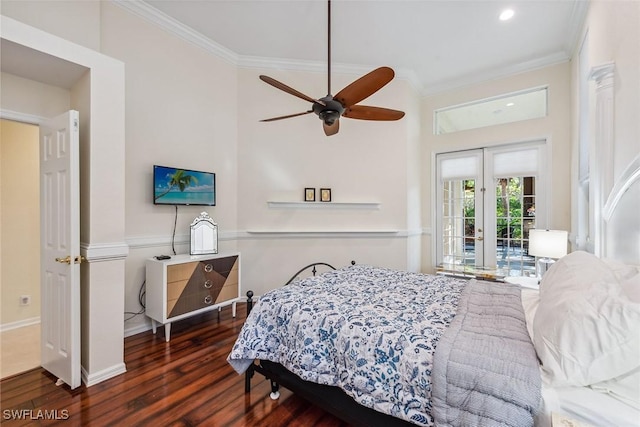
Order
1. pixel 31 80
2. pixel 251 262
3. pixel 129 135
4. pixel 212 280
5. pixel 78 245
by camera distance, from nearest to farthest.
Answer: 1. pixel 78 245
2. pixel 31 80
3. pixel 129 135
4. pixel 212 280
5. pixel 251 262

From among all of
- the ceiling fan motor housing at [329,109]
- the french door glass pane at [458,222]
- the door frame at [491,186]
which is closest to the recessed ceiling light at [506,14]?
the door frame at [491,186]

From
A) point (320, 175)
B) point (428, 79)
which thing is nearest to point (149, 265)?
point (320, 175)

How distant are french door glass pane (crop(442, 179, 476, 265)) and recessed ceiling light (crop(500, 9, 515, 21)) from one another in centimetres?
211

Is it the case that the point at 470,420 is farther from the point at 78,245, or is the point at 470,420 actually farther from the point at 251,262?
the point at 251,262

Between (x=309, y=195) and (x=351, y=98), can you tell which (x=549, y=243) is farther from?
(x=309, y=195)

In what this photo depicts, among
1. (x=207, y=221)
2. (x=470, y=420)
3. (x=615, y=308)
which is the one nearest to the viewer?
(x=615, y=308)

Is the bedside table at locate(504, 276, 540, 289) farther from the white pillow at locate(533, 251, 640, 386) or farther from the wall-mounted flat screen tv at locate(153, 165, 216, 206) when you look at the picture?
the wall-mounted flat screen tv at locate(153, 165, 216, 206)

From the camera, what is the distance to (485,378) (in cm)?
114

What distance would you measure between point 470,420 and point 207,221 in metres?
3.10

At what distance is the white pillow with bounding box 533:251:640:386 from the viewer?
1.01 metres

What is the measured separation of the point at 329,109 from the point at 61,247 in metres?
2.31

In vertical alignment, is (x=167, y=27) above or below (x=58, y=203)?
above

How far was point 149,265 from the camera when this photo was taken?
294 centimetres

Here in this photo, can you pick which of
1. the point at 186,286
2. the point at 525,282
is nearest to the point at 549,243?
the point at 525,282
